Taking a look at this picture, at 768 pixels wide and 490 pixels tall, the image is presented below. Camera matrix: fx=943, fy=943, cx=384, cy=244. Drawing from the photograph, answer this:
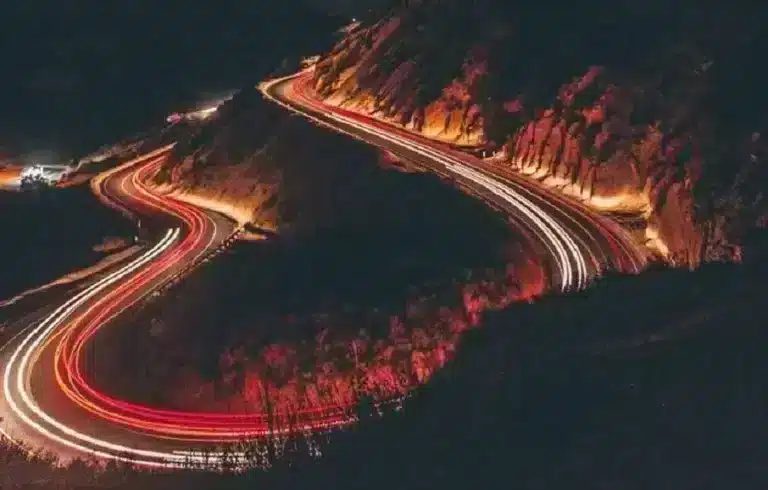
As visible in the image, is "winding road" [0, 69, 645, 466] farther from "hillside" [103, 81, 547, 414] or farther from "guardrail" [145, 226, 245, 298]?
"hillside" [103, 81, 547, 414]

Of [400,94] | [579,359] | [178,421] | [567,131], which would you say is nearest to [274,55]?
[400,94]

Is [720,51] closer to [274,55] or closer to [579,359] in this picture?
[579,359]

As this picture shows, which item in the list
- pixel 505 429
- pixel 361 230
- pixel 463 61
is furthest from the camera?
pixel 463 61

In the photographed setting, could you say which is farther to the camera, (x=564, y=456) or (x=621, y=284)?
(x=621, y=284)

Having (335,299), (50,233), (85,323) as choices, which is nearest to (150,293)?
(85,323)

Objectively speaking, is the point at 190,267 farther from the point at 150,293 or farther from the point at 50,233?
the point at 50,233

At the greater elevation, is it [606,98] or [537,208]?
[606,98]

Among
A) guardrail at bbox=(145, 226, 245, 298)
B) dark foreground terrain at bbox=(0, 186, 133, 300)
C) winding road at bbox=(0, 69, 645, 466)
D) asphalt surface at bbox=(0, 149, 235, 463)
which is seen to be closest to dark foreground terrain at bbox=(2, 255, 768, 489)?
winding road at bbox=(0, 69, 645, 466)
